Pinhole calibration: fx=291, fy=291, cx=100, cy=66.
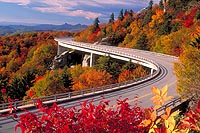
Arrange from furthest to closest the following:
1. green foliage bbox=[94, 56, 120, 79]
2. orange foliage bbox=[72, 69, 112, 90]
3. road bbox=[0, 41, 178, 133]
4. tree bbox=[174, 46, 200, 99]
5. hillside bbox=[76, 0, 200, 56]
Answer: hillside bbox=[76, 0, 200, 56], green foliage bbox=[94, 56, 120, 79], orange foliage bbox=[72, 69, 112, 90], tree bbox=[174, 46, 200, 99], road bbox=[0, 41, 178, 133]

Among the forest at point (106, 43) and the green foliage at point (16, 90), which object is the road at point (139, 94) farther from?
the green foliage at point (16, 90)

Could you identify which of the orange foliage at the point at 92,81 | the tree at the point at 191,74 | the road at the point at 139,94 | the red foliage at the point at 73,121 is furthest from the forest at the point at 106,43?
the red foliage at the point at 73,121

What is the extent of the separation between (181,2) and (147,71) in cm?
5164

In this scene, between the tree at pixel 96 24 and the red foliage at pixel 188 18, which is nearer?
the red foliage at pixel 188 18

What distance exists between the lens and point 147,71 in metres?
61.5

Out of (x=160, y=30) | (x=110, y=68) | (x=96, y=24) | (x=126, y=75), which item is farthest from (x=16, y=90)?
(x=96, y=24)

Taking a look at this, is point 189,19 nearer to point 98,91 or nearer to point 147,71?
point 147,71

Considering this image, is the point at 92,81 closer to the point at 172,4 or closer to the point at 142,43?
the point at 142,43

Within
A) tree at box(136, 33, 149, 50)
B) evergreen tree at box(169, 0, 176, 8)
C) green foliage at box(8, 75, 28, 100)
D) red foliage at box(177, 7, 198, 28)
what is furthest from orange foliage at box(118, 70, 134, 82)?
evergreen tree at box(169, 0, 176, 8)

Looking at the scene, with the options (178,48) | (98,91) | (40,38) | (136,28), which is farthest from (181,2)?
(98,91)

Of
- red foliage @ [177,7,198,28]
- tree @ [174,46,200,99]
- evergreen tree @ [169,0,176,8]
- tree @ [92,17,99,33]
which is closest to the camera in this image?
tree @ [174,46,200,99]

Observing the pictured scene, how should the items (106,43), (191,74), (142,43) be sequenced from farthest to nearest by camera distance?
(106,43), (142,43), (191,74)

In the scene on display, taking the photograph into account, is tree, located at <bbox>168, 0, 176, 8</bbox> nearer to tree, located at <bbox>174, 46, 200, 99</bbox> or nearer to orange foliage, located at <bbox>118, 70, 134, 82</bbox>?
orange foliage, located at <bbox>118, 70, 134, 82</bbox>

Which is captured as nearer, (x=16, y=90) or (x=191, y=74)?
(x=191, y=74)
